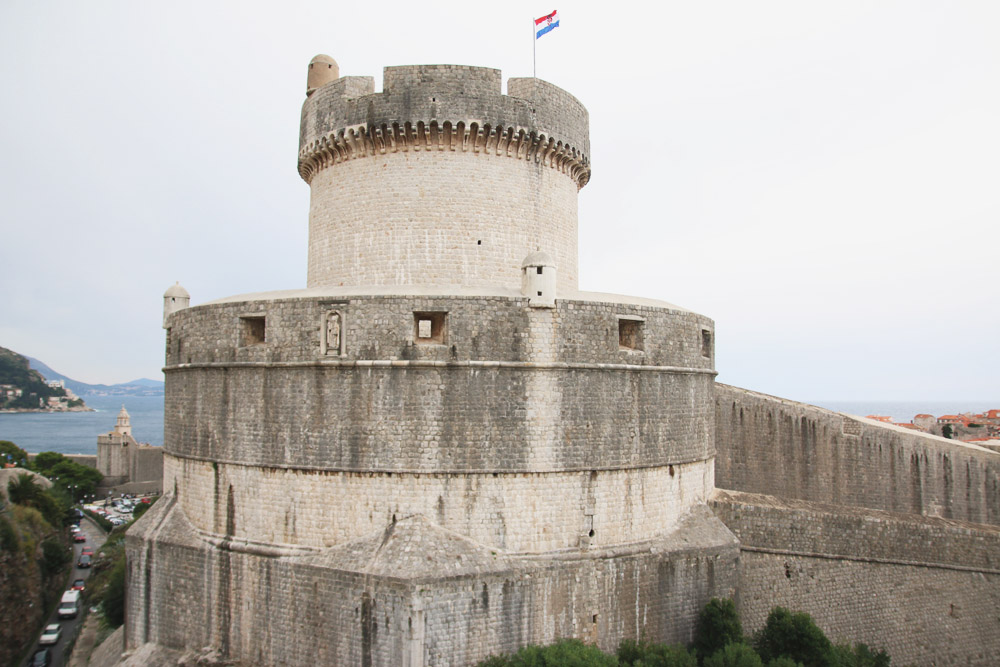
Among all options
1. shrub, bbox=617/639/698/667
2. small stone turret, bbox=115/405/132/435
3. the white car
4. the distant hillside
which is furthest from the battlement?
the distant hillside

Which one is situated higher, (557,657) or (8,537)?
(557,657)

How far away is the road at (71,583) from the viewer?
19422mm

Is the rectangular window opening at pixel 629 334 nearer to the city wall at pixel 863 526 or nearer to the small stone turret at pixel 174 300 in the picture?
the city wall at pixel 863 526

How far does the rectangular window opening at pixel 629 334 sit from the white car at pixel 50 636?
64.1 feet

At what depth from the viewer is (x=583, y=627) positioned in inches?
386

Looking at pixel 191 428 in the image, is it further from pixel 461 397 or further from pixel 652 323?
pixel 652 323

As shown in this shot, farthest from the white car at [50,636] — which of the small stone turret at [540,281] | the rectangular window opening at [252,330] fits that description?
the small stone turret at [540,281]

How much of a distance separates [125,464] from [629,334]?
4515 cm

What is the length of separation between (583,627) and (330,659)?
3.52 m

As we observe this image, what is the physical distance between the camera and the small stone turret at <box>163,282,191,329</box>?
12.9m

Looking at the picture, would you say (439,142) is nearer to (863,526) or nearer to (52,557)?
(863,526)

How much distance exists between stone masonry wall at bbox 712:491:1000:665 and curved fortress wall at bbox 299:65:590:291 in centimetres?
620

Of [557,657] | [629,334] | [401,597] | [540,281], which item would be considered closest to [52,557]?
[401,597]

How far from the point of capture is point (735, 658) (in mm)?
9711
